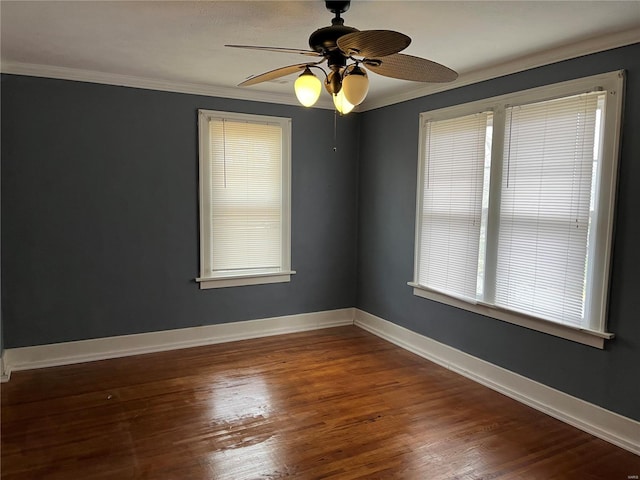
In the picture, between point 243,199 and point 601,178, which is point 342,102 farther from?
point 243,199

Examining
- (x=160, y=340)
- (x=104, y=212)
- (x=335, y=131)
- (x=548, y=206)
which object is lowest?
(x=160, y=340)

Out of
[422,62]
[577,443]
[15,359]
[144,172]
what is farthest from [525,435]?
[15,359]

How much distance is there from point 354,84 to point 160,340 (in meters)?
3.21

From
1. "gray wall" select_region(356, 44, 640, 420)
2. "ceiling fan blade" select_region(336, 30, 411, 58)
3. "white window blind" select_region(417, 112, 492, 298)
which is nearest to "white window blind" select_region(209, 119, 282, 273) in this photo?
"gray wall" select_region(356, 44, 640, 420)

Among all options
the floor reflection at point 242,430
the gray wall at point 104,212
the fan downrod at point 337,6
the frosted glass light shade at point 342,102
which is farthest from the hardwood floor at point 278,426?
the fan downrod at point 337,6

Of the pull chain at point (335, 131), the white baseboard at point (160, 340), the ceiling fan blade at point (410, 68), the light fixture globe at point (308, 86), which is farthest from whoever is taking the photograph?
the pull chain at point (335, 131)

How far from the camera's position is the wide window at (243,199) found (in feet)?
14.5

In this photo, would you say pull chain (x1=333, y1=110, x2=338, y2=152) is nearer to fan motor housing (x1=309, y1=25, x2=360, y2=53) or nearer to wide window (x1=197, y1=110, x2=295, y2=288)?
wide window (x1=197, y1=110, x2=295, y2=288)

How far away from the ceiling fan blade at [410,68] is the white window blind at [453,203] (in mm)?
1524

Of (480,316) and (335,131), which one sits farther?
(335,131)

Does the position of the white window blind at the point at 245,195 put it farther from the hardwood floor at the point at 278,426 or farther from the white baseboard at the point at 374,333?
the hardwood floor at the point at 278,426

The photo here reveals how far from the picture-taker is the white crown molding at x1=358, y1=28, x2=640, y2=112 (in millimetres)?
2727

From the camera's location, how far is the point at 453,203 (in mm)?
3930

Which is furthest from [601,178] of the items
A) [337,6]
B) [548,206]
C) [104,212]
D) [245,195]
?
[104,212]
